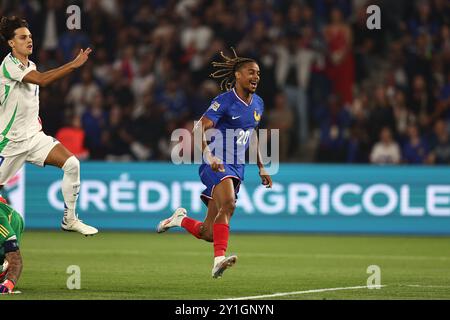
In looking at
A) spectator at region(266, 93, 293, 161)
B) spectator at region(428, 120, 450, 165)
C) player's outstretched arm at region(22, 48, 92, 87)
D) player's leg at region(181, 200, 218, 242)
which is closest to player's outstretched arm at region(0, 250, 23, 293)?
player's outstretched arm at region(22, 48, 92, 87)

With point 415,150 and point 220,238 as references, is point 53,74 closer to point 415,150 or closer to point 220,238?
point 220,238

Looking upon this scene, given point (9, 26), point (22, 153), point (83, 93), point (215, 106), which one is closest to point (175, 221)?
point (215, 106)

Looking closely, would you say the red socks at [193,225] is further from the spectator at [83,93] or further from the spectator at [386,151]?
the spectator at [83,93]

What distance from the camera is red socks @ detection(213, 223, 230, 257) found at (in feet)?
33.8

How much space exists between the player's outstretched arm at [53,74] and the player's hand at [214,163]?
60.0 inches

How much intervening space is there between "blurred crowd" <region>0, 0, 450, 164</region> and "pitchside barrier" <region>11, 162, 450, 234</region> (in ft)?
3.49

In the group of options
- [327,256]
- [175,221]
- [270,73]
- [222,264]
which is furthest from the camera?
[270,73]

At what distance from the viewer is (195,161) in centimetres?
1841

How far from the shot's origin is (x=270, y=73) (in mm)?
19391

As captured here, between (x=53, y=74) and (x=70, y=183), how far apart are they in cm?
133

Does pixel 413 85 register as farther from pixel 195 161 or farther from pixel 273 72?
pixel 195 161

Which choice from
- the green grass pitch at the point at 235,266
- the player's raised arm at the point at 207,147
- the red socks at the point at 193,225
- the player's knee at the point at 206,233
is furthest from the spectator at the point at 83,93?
the player's raised arm at the point at 207,147
